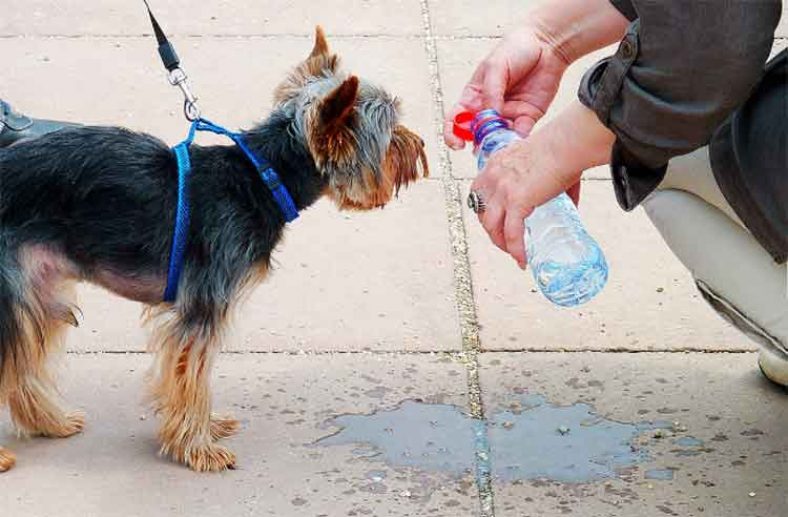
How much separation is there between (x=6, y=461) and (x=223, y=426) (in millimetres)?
636

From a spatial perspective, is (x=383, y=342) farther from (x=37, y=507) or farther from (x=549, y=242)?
(x=37, y=507)

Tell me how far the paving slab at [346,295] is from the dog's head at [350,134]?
0.64 metres

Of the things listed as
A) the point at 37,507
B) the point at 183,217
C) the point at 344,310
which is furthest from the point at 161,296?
the point at 344,310

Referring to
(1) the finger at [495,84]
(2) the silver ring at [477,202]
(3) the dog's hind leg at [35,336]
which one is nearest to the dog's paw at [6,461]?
(3) the dog's hind leg at [35,336]

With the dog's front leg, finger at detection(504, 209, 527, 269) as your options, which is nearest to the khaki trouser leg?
finger at detection(504, 209, 527, 269)

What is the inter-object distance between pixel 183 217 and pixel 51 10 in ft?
11.5

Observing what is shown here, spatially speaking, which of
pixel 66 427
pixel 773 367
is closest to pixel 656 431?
pixel 773 367

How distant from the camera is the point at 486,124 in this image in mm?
3949

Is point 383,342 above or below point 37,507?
below

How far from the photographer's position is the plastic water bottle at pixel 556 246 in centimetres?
382

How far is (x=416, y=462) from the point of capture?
162 inches

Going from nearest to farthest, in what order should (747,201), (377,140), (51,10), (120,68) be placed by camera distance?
1. (747,201)
2. (377,140)
3. (120,68)
4. (51,10)

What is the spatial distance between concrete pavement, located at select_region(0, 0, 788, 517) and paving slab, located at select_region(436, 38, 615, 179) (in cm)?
5

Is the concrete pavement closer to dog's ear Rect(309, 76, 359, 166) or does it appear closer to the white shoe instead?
the white shoe
